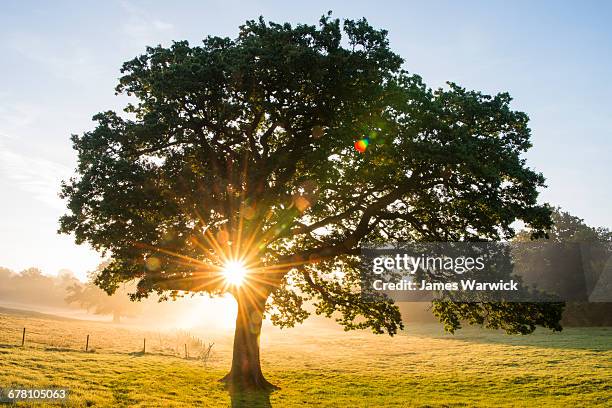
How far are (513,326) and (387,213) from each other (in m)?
8.76

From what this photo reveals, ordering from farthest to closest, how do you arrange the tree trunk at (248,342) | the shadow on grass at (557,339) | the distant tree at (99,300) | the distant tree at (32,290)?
the distant tree at (32,290)
the distant tree at (99,300)
the shadow on grass at (557,339)
the tree trunk at (248,342)

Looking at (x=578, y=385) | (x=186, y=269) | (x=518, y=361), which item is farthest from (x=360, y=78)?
(x=518, y=361)

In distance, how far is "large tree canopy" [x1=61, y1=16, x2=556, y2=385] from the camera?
20.0 meters

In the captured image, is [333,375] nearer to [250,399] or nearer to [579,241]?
[250,399]

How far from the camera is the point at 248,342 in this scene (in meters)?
26.1

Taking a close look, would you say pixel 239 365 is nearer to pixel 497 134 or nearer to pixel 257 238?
pixel 257 238

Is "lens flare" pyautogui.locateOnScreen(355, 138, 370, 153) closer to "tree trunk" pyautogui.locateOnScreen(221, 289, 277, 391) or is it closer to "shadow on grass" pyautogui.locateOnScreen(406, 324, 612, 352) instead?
"tree trunk" pyautogui.locateOnScreen(221, 289, 277, 391)

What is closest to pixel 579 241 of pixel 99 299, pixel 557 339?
pixel 557 339

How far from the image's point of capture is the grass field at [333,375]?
925 inches

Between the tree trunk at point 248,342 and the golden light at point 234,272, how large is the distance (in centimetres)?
107

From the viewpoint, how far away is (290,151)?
2353cm

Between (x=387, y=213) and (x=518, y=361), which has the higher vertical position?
(x=387, y=213)

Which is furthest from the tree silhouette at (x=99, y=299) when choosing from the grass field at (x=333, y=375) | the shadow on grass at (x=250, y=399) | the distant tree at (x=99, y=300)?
the shadow on grass at (x=250, y=399)

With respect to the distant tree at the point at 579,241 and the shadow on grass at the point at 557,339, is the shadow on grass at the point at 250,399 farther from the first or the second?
the distant tree at the point at 579,241
